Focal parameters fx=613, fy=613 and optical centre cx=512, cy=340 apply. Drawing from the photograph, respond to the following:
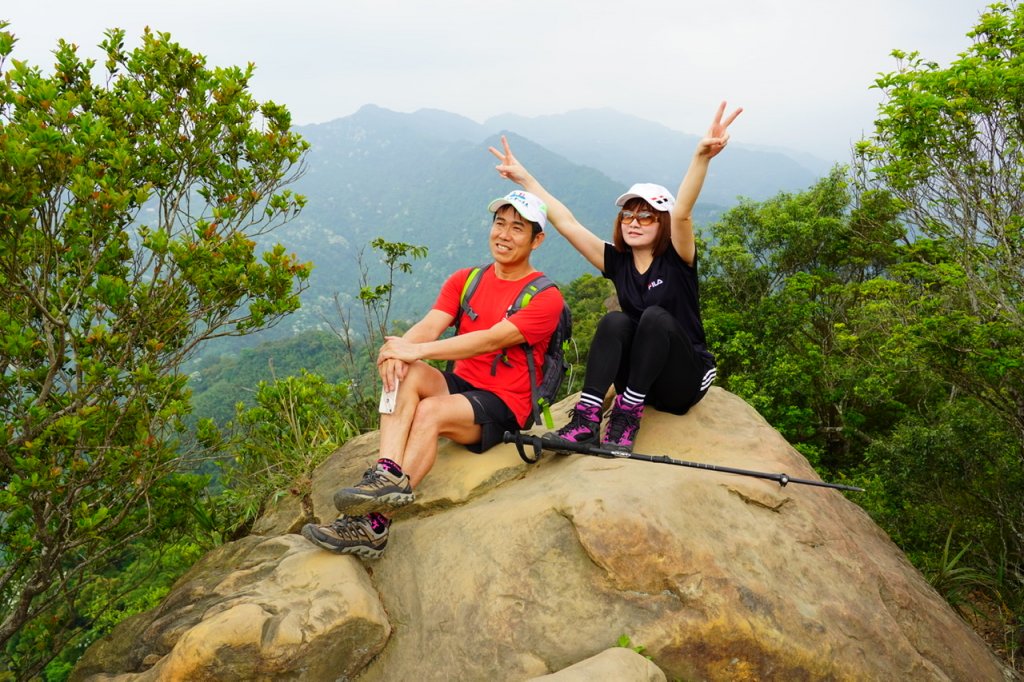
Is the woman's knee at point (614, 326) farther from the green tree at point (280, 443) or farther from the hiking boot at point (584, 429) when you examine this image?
the green tree at point (280, 443)

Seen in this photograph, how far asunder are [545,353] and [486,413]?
621 mm

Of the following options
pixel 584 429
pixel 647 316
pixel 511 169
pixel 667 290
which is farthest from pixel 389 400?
pixel 511 169

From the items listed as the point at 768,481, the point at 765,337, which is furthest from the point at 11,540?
the point at 765,337

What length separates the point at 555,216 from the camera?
15.3 feet

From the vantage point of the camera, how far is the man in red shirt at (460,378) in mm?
3678

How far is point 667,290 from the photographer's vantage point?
428 centimetres

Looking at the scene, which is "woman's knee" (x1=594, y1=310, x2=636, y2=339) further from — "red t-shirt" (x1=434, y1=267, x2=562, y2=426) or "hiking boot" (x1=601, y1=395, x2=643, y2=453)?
"hiking boot" (x1=601, y1=395, x2=643, y2=453)

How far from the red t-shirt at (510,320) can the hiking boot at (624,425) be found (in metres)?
0.60

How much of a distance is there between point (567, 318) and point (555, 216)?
826 millimetres

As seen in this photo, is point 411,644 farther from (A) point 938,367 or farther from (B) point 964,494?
(B) point 964,494

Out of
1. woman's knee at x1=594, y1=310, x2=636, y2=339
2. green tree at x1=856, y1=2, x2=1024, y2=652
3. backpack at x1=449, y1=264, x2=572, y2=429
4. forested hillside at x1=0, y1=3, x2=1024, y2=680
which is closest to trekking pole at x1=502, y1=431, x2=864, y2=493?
backpack at x1=449, y1=264, x2=572, y2=429

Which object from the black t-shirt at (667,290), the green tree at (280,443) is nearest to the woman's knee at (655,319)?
the black t-shirt at (667,290)

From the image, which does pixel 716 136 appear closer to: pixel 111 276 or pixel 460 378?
pixel 460 378

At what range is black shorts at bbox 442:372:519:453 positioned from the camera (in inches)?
165
